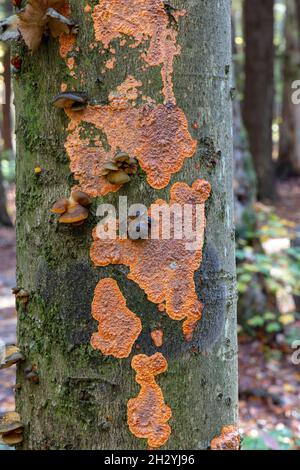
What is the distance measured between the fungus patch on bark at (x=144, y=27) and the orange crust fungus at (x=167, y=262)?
0.24 metres

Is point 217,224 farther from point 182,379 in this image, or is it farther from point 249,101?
point 249,101

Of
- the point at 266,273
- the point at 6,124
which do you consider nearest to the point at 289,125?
the point at 6,124

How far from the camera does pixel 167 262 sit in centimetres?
122

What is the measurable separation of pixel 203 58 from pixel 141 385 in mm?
793

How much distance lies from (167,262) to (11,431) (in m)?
0.60

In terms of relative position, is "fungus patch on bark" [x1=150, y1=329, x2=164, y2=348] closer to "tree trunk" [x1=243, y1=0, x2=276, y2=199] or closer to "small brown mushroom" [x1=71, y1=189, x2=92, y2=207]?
"small brown mushroom" [x1=71, y1=189, x2=92, y2=207]

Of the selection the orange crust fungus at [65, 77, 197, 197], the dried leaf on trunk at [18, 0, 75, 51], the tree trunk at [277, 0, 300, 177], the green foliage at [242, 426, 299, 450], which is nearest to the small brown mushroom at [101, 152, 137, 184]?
the orange crust fungus at [65, 77, 197, 197]

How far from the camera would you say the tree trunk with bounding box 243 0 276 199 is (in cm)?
1173

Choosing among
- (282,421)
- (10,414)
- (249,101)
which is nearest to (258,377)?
(282,421)

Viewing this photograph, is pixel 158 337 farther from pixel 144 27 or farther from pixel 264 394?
pixel 264 394

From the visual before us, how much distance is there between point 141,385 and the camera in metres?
1.21

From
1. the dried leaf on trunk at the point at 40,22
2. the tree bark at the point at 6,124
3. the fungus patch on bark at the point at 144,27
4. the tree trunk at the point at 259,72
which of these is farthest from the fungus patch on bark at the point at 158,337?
the tree bark at the point at 6,124

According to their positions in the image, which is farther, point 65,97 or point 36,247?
point 36,247

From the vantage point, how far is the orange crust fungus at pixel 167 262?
47.6 inches
